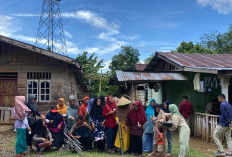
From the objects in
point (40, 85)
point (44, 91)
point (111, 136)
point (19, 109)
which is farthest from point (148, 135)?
point (40, 85)

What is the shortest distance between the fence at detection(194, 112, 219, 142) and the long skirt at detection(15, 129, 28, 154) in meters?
5.97

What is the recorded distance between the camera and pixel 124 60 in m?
26.5

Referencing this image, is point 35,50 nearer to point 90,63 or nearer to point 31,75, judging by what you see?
point 31,75

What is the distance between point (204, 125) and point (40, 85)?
274 inches

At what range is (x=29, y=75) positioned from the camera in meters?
9.89

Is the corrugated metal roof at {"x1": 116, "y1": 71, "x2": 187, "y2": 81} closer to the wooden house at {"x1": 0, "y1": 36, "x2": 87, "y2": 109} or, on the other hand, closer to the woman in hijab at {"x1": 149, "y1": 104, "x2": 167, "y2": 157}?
the wooden house at {"x1": 0, "y1": 36, "x2": 87, "y2": 109}

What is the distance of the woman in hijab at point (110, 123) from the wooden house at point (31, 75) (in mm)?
4070

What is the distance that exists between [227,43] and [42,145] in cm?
3182

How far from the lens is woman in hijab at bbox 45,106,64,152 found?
6.22 metres

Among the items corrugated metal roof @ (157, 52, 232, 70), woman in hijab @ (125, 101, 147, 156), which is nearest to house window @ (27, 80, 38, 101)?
woman in hijab @ (125, 101, 147, 156)

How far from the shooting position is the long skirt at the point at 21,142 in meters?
5.61

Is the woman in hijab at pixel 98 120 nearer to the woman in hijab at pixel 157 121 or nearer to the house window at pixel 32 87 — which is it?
the woman in hijab at pixel 157 121

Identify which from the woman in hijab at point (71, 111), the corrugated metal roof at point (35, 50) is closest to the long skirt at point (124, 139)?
the woman in hijab at point (71, 111)

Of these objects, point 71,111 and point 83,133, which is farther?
point 71,111
